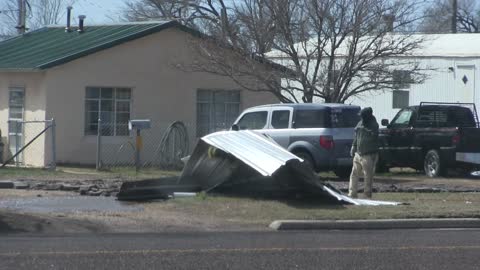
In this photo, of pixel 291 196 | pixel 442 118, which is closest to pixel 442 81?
pixel 442 118

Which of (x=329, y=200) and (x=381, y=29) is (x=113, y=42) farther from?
(x=329, y=200)

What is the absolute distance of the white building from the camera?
36.1 m

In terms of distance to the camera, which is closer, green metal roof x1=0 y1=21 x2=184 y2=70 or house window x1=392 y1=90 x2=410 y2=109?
green metal roof x1=0 y1=21 x2=184 y2=70

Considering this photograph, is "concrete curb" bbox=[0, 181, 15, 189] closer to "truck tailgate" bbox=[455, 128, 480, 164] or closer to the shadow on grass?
the shadow on grass

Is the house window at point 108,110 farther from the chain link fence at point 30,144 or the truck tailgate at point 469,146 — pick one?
the truck tailgate at point 469,146

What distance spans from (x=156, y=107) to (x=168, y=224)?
1391cm

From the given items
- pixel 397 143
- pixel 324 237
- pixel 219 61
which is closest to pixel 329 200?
pixel 324 237

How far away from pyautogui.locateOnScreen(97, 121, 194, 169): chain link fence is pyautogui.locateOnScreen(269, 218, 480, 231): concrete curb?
12.6 meters

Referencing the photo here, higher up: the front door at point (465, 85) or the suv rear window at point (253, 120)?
the front door at point (465, 85)

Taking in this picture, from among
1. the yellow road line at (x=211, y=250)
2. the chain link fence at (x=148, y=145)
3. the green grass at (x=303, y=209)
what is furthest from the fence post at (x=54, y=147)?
the yellow road line at (x=211, y=250)

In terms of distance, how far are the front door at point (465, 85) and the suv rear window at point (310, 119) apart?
15.0 meters

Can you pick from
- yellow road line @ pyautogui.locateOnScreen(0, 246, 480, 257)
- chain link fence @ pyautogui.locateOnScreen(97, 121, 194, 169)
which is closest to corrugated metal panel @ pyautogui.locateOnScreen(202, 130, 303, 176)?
yellow road line @ pyautogui.locateOnScreen(0, 246, 480, 257)

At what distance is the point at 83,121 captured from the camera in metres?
26.6

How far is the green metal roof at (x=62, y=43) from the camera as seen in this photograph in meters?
26.5
